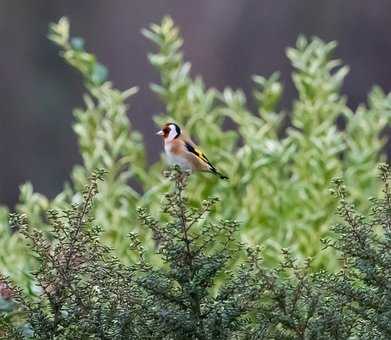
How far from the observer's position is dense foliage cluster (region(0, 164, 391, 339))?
217 cm

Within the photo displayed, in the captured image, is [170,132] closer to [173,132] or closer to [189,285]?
[173,132]

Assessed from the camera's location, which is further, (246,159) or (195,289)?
(246,159)

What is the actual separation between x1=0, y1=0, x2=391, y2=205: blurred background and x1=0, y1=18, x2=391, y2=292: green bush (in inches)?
194

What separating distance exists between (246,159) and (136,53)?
6291mm

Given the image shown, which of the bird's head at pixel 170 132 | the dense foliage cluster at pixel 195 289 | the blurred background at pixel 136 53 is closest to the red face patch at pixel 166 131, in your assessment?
the bird's head at pixel 170 132

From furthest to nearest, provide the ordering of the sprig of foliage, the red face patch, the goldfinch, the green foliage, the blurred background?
1. the blurred background
2. the green foliage
3. the red face patch
4. the goldfinch
5. the sprig of foliage

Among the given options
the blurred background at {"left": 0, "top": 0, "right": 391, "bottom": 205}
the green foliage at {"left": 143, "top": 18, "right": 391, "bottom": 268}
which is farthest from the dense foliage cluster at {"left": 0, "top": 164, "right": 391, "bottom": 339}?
the blurred background at {"left": 0, "top": 0, "right": 391, "bottom": 205}

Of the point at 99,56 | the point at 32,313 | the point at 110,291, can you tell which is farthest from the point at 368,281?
the point at 99,56

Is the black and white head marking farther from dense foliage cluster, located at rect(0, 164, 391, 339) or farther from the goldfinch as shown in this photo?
dense foliage cluster, located at rect(0, 164, 391, 339)

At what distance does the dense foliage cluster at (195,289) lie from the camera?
2172mm

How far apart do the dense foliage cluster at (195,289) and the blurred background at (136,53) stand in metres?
7.45

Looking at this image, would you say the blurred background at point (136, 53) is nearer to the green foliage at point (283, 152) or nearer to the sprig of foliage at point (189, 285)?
the green foliage at point (283, 152)

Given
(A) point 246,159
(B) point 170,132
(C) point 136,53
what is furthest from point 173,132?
(C) point 136,53

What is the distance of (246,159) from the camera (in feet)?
14.4
